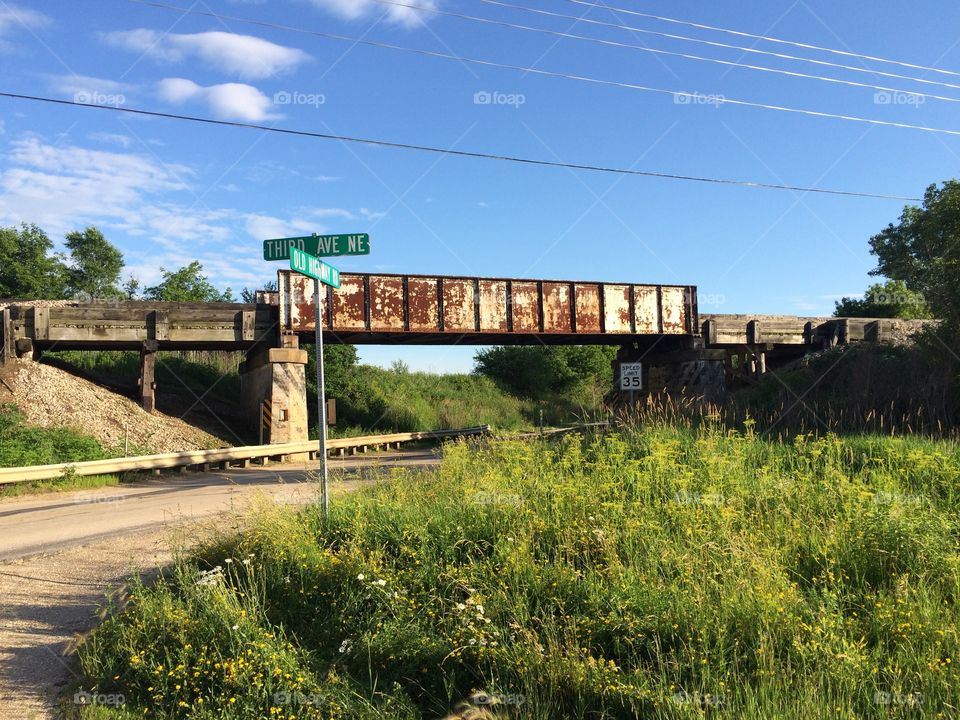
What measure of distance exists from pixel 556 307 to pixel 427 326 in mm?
5336

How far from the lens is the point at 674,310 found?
27.7m

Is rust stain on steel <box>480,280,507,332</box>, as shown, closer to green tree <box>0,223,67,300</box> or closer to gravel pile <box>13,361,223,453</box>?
gravel pile <box>13,361,223,453</box>

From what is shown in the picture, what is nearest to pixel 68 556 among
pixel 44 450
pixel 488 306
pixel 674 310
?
pixel 44 450

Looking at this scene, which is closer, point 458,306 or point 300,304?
point 300,304

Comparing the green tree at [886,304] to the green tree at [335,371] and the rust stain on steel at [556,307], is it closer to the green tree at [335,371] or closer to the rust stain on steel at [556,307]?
the rust stain on steel at [556,307]

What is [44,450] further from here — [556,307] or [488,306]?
[556,307]

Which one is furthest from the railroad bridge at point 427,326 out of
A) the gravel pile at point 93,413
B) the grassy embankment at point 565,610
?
the grassy embankment at point 565,610

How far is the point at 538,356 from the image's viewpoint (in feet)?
148

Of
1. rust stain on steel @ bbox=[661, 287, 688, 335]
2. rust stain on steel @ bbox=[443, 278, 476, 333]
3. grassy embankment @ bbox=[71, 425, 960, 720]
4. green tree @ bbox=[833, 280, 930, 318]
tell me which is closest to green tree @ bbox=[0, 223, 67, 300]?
rust stain on steel @ bbox=[443, 278, 476, 333]

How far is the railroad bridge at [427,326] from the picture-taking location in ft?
68.2

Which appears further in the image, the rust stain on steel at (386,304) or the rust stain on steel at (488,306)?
the rust stain on steel at (386,304)

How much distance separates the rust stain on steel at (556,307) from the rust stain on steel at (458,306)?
3020 millimetres

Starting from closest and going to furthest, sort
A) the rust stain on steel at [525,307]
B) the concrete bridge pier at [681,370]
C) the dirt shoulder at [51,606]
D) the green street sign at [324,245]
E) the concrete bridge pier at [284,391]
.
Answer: the dirt shoulder at [51,606] → the green street sign at [324,245] → the concrete bridge pier at [284,391] → the rust stain on steel at [525,307] → the concrete bridge pier at [681,370]

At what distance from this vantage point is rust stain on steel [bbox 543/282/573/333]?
25594 millimetres
